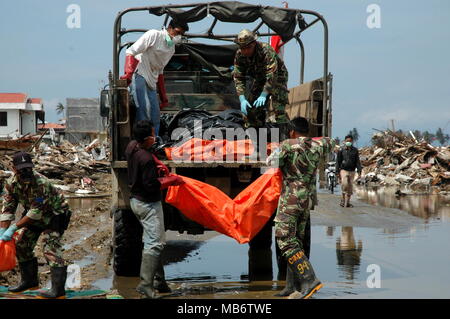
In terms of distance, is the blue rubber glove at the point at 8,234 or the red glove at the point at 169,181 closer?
the blue rubber glove at the point at 8,234

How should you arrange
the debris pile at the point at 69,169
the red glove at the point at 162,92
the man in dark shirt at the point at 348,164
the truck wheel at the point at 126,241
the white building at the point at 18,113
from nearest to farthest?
the truck wheel at the point at 126,241
the red glove at the point at 162,92
the man in dark shirt at the point at 348,164
the debris pile at the point at 69,169
the white building at the point at 18,113

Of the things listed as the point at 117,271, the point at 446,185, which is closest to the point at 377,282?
the point at 117,271

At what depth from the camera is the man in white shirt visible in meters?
8.18

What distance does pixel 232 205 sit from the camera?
7289mm

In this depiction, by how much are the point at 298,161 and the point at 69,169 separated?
19.5 meters

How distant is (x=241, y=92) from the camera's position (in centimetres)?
845

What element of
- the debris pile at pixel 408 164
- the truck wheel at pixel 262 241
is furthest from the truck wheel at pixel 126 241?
the debris pile at pixel 408 164

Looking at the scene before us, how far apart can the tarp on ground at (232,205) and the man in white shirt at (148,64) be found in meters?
1.38

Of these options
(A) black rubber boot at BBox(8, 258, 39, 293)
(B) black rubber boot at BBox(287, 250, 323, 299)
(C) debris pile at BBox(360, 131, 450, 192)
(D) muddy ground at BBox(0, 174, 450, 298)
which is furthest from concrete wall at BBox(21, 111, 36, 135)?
(B) black rubber boot at BBox(287, 250, 323, 299)

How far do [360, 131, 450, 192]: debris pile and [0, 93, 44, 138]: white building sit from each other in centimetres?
3136

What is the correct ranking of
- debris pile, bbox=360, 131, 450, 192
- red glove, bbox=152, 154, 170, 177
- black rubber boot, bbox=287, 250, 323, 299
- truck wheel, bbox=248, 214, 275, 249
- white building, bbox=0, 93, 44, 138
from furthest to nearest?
white building, bbox=0, 93, 44, 138 < debris pile, bbox=360, 131, 450, 192 < truck wheel, bbox=248, 214, 275, 249 < red glove, bbox=152, 154, 170, 177 < black rubber boot, bbox=287, 250, 323, 299

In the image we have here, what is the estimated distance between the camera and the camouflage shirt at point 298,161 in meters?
6.86

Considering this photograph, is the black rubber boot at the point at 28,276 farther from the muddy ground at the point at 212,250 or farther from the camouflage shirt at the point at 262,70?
the camouflage shirt at the point at 262,70

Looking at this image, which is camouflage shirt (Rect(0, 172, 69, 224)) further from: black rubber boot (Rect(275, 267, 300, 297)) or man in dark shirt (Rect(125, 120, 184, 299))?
black rubber boot (Rect(275, 267, 300, 297))
